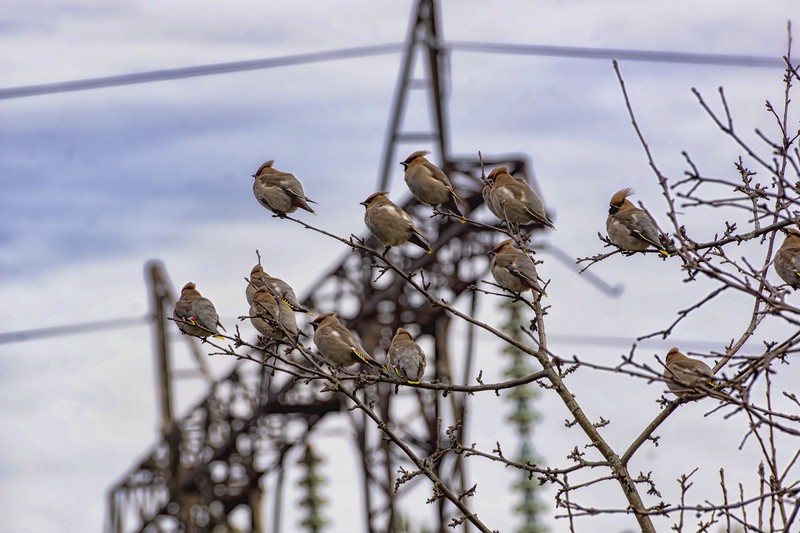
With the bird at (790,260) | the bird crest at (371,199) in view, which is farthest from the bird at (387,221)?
the bird at (790,260)

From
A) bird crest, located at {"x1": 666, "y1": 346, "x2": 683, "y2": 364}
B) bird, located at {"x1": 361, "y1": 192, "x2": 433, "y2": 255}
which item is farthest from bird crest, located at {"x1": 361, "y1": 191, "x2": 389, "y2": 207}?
bird crest, located at {"x1": 666, "y1": 346, "x2": 683, "y2": 364}

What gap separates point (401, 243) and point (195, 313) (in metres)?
1.53

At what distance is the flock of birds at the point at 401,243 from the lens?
368 inches

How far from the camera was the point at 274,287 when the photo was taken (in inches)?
385

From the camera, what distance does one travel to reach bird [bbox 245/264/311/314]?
9.52m

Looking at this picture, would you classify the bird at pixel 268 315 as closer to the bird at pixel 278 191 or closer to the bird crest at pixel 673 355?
the bird at pixel 278 191

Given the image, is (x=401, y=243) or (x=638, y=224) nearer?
(x=638, y=224)

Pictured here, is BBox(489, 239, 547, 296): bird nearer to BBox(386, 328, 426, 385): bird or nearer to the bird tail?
BBox(386, 328, 426, 385): bird

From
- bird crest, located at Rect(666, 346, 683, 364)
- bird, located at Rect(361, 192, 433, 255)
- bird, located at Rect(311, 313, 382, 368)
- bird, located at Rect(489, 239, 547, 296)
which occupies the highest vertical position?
bird, located at Rect(361, 192, 433, 255)

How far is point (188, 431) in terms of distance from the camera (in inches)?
1001

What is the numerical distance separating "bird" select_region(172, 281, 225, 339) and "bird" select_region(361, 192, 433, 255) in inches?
48.4

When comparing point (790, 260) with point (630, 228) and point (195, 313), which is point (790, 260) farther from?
point (195, 313)

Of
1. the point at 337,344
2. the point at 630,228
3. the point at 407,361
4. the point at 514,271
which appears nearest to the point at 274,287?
the point at 337,344

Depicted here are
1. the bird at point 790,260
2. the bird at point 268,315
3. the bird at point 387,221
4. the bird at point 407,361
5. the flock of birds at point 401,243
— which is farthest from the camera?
the bird at point 387,221
